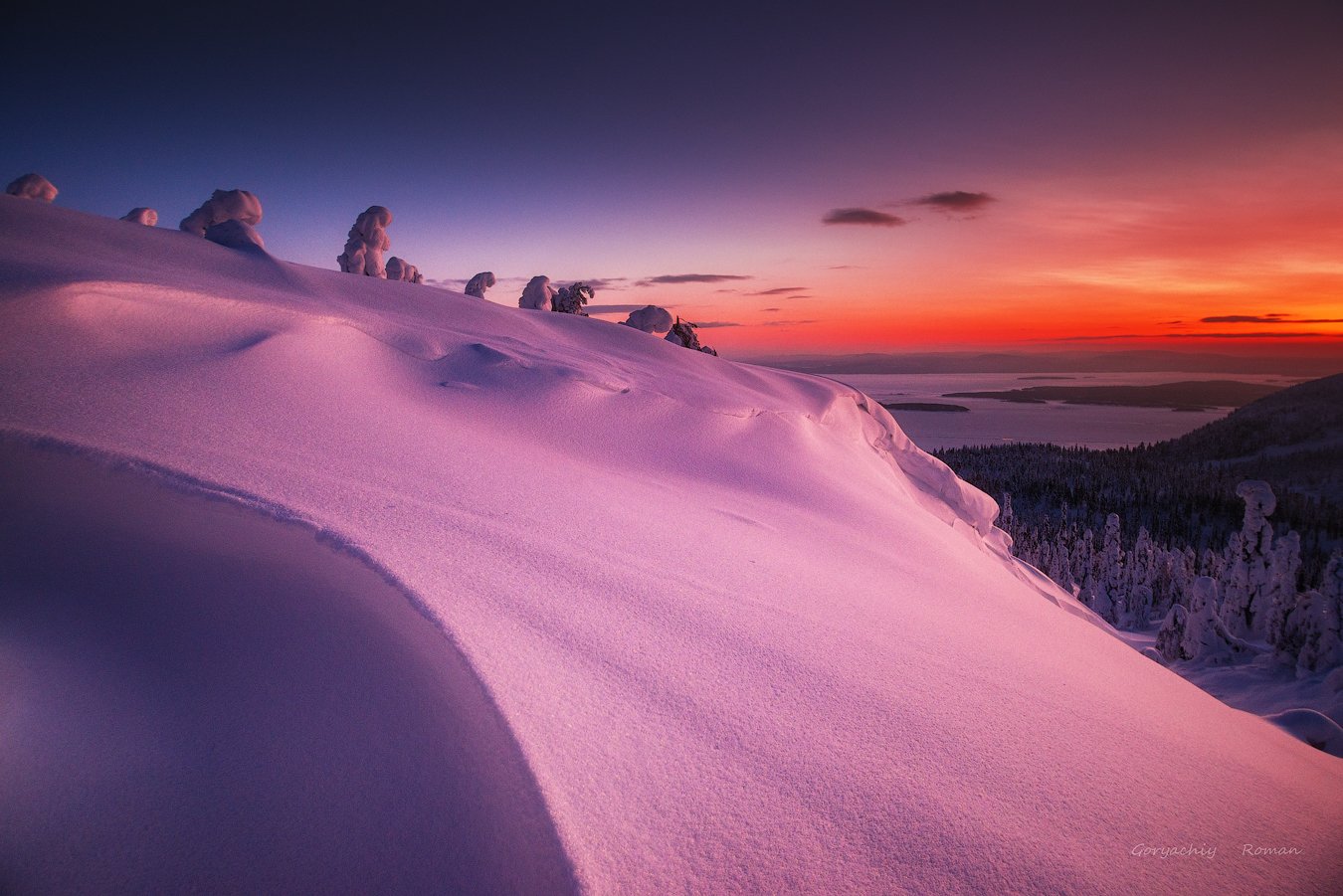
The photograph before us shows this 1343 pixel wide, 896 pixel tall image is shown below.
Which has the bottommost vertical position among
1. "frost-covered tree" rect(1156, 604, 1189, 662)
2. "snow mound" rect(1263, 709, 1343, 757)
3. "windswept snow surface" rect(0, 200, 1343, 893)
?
"frost-covered tree" rect(1156, 604, 1189, 662)

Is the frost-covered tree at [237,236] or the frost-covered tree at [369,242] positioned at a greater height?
the frost-covered tree at [369,242]

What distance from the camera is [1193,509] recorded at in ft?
301

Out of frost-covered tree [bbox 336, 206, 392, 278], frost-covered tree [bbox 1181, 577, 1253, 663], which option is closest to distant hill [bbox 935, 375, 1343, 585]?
frost-covered tree [bbox 1181, 577, 1253, 663]

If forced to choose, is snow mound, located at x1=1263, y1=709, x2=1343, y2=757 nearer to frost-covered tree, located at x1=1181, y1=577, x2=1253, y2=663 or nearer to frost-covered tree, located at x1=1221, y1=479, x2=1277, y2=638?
frost-covered tree, located at x1=1181, y1=577, x2=1253, y2=663

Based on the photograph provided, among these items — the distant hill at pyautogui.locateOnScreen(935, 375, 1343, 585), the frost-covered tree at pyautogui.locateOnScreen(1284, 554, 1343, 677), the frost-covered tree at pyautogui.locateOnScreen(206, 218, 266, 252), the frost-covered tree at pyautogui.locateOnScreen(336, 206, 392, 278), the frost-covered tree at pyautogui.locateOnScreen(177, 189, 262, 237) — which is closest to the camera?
the frost-covered tree at pyautogui.locateOnScreen(206, 218, 266, 252)

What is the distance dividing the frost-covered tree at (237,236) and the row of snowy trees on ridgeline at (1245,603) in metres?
26.6

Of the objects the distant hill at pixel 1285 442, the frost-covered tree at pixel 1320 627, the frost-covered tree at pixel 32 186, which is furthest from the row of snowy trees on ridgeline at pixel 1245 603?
the distant hill at pixel 1285 442

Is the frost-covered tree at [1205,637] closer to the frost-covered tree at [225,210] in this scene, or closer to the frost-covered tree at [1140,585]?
the frost-covered tree at [1140,585]

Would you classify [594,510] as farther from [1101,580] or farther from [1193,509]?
[1193,509]

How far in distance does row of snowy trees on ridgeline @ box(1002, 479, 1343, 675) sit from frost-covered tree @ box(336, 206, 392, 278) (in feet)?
100

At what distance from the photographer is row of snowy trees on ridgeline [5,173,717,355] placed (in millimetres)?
10344

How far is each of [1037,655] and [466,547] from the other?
4024 mm

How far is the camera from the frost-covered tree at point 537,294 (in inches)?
827

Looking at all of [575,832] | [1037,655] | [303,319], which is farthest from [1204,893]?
[303,319]
